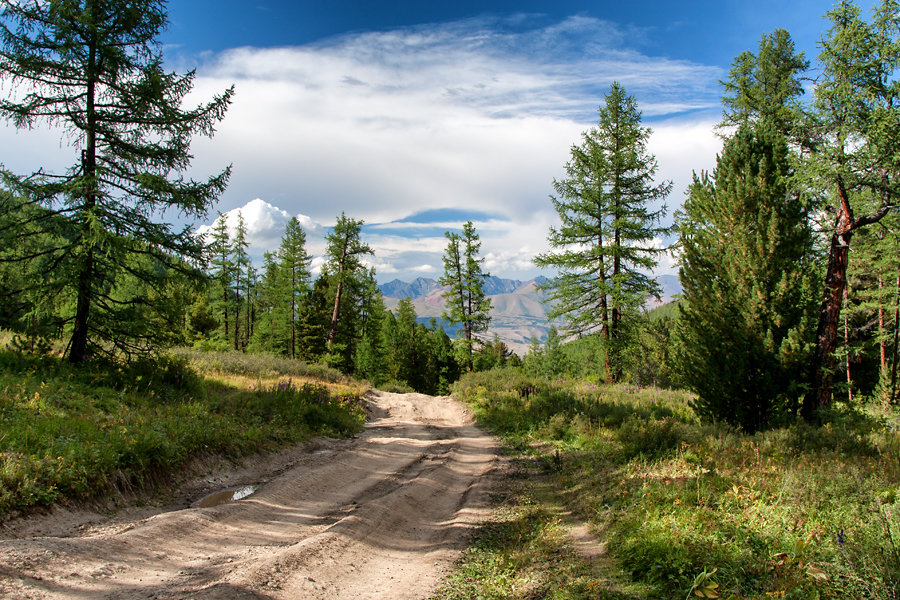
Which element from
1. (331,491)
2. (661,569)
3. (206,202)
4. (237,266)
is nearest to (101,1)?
(206,202)

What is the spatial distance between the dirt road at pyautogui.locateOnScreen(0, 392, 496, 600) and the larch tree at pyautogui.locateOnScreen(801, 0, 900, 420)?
10267mm

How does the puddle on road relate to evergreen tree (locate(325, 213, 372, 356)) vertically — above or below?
below

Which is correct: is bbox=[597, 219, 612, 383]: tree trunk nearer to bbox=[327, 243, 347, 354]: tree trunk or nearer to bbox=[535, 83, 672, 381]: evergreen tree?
bbox=[535, 83, 672, 381]: evergreen tree

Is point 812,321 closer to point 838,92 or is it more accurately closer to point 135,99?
point 838,92

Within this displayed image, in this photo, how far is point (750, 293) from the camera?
11.0m

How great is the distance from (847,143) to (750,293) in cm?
450

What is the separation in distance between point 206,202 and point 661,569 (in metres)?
13.1

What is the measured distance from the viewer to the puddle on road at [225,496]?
669cm

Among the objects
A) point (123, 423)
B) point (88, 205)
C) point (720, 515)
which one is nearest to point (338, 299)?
point (88, 205)

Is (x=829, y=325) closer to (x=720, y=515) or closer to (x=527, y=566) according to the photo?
(x=720, y=515)

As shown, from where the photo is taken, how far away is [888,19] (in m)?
10.8

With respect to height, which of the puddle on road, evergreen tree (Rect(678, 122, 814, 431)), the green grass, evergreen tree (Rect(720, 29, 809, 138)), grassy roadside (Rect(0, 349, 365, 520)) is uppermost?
evergreen tree (Rect(720, 29, 809, 138))

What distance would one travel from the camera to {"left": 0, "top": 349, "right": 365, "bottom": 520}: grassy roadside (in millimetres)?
5711

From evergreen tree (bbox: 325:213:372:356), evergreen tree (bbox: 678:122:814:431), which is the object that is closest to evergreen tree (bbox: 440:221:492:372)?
evergreen tree (bbox: 325:213:372:356)
